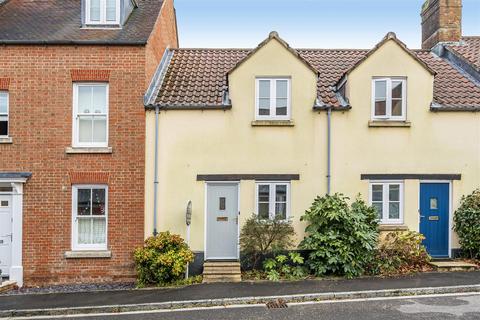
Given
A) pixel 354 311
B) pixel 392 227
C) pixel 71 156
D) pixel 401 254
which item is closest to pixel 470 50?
pixel 392 227

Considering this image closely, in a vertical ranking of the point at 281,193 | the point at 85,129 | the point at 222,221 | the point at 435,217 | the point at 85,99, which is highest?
the point at 85,99

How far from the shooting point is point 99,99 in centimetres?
1182

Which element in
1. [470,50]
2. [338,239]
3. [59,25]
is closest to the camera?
[338,239]

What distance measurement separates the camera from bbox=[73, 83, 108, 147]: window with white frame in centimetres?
1170

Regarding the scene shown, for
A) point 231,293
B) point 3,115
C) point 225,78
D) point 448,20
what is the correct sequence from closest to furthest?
point 231,293 → point 3,115 → point 225,78 → point 448,20

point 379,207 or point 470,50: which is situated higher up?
point 470,50

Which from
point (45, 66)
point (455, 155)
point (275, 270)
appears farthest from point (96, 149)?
point (455, 155)

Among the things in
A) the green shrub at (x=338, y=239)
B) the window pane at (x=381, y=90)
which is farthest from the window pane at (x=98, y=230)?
the window pane at (x=381, y=90)

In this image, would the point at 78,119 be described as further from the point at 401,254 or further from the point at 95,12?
the point at 401,254

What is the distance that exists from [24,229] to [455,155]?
45.4 ft

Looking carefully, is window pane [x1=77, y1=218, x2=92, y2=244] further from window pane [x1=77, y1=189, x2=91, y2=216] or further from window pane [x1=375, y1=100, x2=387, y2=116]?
window pane [x1=375, y1=100, x2=387, y2=116]

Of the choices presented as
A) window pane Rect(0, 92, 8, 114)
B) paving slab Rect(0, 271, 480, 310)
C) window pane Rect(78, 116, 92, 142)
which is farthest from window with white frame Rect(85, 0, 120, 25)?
paving slab Rect(0, 271, 480, 310)

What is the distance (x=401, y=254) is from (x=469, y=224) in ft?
7.77

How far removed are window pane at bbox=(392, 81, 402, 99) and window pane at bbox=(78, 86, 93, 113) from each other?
387 inches
